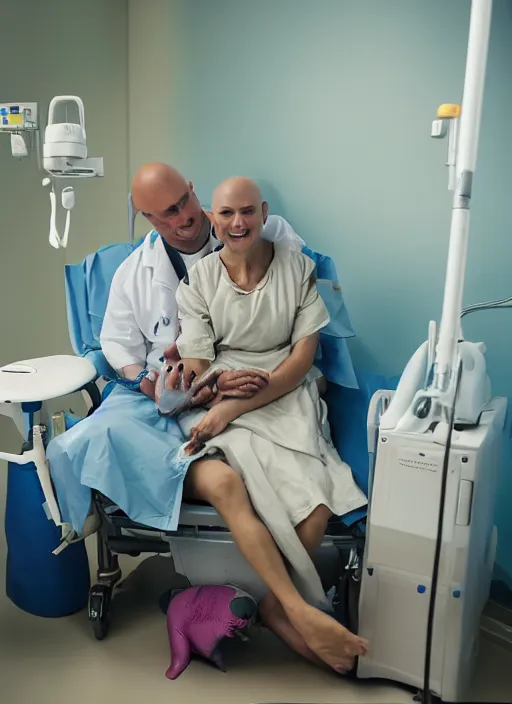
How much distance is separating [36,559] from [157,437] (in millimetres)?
513

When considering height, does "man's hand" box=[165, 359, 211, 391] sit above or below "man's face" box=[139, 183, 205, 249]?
below

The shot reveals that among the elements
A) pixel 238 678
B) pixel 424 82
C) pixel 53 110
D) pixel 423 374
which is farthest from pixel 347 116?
pixel 238 678

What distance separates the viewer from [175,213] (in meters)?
1.99

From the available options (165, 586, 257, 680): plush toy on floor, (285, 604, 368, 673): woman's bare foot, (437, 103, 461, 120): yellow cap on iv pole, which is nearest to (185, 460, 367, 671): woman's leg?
(285, 604, 368, 673): woman's bare foot

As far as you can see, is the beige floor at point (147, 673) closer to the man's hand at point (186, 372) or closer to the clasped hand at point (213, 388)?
the clasped hand at point (213, 388)

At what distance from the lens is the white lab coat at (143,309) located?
6.88ft

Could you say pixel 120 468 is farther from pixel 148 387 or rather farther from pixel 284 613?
pixel 284 613

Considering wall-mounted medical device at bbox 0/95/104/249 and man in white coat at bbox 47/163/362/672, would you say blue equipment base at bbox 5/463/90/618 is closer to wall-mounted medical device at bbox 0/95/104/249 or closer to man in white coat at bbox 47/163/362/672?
man in white coat at bbox 47/163/362/672

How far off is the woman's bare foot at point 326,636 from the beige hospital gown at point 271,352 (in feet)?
0.86

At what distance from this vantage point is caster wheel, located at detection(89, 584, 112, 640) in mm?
1896

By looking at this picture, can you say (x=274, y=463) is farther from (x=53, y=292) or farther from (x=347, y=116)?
(x=53, y=292)

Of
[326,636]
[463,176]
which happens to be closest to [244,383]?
[326,636]

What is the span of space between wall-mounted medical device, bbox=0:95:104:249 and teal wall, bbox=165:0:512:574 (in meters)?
0.30

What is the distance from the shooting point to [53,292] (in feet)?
8.82
